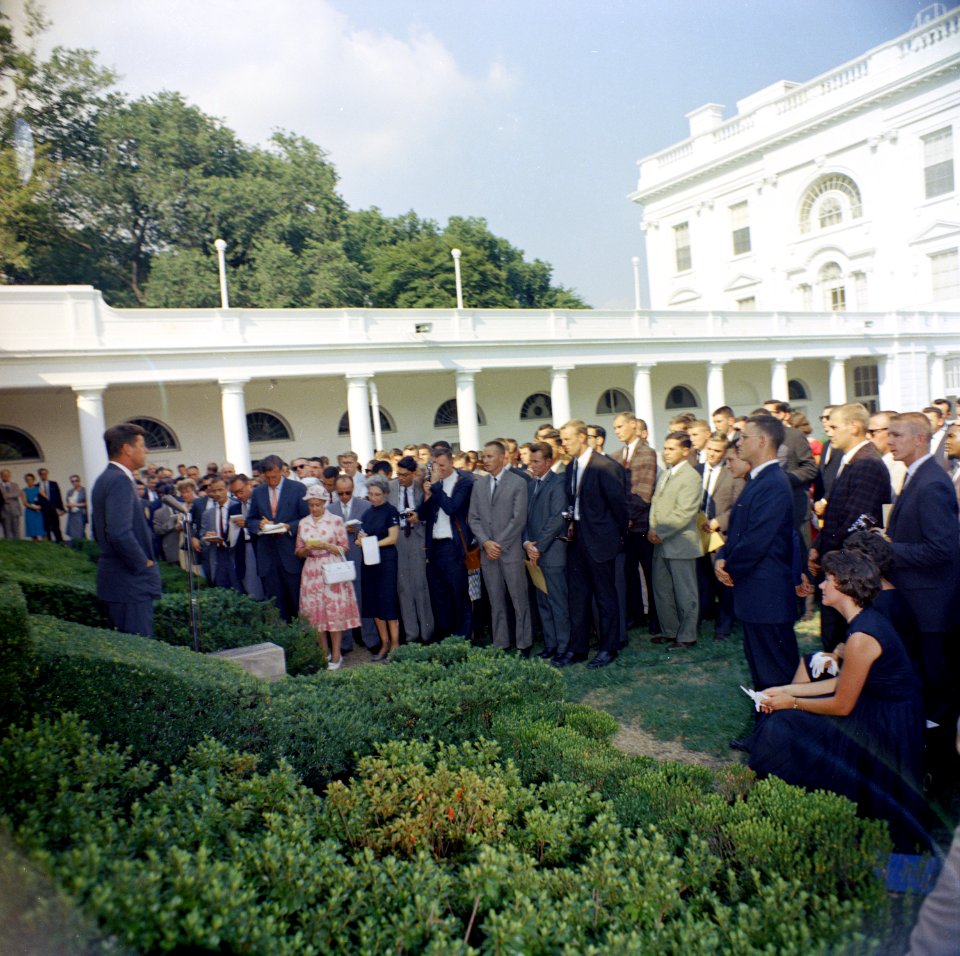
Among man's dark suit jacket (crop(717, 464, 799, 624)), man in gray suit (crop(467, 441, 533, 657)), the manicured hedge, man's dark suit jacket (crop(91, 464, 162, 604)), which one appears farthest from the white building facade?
the manicured hedge

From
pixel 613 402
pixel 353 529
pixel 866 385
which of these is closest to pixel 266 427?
pixel 613 402

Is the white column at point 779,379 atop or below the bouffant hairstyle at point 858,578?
atop

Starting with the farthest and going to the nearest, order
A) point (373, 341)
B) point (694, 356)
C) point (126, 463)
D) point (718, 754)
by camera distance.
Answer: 1. point (694, 356)
2. point (373, 341)
3. point (126, 463)
4. point (718, 754)

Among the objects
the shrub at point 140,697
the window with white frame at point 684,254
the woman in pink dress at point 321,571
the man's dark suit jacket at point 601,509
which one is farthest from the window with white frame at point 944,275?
the shrub at point 140,697

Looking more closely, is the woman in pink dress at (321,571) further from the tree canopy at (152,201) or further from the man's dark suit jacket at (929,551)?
the man's dark suit jacket at (929,551)

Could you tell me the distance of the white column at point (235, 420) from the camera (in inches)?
739

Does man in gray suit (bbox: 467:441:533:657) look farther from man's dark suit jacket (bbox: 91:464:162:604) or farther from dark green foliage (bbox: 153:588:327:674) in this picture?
man's dark suit jacket (bbox: 91:464:162:604)

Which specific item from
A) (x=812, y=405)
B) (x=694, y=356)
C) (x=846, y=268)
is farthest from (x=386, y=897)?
(x=812, y=405)

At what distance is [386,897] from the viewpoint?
2301 mm

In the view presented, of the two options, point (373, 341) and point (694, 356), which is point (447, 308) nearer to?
point (373, 341)

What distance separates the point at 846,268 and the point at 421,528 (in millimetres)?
12238

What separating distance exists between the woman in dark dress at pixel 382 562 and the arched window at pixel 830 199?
8.15 metres

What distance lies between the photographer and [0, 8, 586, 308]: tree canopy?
3.55m

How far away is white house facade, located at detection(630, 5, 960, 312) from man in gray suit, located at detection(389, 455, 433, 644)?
4466mm
